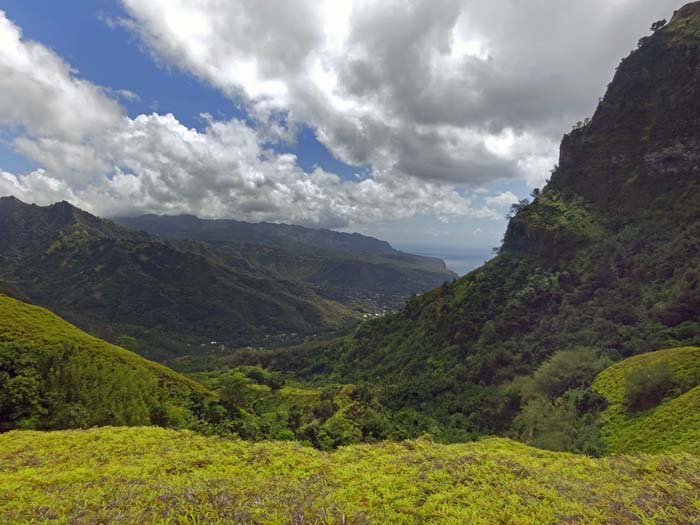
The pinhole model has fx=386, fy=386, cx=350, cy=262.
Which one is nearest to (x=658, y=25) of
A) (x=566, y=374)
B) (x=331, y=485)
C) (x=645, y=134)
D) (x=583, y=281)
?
(x=645, y=134)

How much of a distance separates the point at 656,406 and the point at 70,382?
53224mm

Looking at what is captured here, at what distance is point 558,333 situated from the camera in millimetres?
85312

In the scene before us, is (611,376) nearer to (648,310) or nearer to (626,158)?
(648,310)

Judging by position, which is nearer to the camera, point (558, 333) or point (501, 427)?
point (501, 427)

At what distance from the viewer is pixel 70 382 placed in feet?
126

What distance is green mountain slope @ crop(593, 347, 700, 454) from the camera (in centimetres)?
2356

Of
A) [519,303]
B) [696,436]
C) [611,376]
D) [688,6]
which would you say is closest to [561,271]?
[519,303]

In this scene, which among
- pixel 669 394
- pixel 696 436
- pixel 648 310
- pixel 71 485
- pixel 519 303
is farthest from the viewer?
pixel 519 303

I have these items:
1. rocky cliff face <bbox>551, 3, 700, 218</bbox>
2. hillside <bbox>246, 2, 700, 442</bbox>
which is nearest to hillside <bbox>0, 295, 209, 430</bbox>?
hillside <bbox>246, 2, 700, 442</bbox>

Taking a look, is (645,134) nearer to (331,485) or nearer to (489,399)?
(489,399)

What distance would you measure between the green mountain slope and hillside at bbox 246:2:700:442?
5481 mm

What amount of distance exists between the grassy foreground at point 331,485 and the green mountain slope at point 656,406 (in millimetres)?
9143

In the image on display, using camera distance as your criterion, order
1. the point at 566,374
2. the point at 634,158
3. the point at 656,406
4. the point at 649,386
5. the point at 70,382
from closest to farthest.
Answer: the point at 656,406 → the point at 649,386 → the point at 70,382 → the point at 566,374 → the point at 634,158

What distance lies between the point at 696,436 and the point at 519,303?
88.4 m
